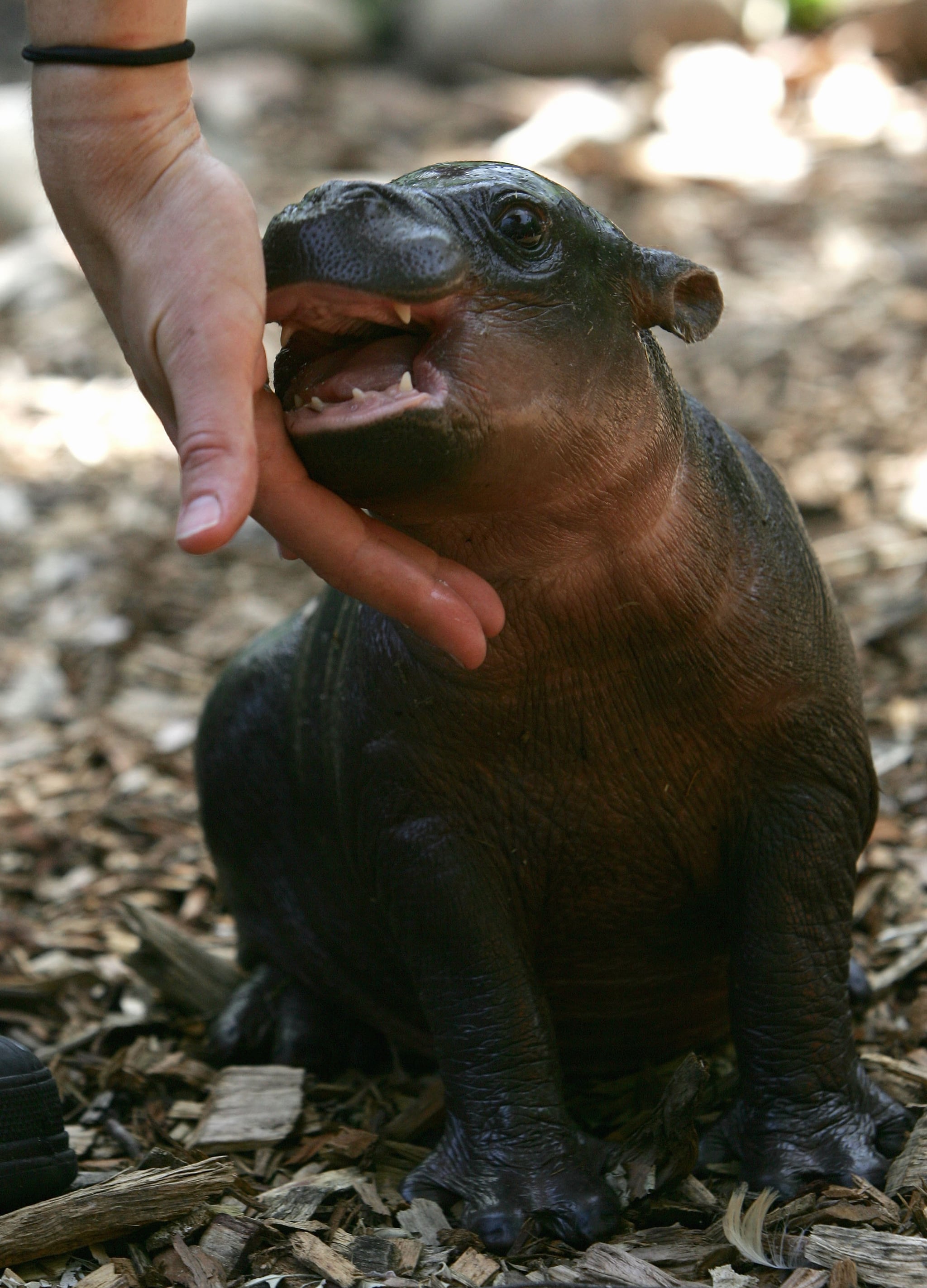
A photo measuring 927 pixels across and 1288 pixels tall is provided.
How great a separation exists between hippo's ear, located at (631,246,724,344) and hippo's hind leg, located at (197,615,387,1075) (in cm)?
122

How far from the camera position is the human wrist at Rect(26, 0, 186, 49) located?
2.55m

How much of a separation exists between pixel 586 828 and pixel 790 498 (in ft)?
2.70

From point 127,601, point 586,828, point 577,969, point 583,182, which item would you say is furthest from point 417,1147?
point 583,182

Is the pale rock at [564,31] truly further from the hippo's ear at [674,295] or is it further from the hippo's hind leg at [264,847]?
the hippo's ear at [674,295]

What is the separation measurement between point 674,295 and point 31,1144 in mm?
1969

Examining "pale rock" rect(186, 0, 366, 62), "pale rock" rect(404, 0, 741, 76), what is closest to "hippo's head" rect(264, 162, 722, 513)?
"pale rock" rect(404, 0, 741, 76)

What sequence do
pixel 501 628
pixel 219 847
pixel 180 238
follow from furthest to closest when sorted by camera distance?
pixel 219 847 < pixel 501 628 < pixel 180 238

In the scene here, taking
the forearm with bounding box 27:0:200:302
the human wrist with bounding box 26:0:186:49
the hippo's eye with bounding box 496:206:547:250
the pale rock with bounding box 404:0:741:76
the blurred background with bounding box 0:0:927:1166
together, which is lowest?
the blurred background with bounding box 0:0:927:1166

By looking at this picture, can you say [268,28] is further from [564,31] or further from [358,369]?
[358,369]

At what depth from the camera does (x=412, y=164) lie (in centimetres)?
1009

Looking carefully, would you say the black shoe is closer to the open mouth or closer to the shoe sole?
the shoe sole

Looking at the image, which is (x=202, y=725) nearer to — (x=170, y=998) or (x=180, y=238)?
(x=170, y=998)

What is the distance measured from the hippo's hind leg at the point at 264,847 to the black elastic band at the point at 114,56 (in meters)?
1.39

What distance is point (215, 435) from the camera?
6.93 ft
